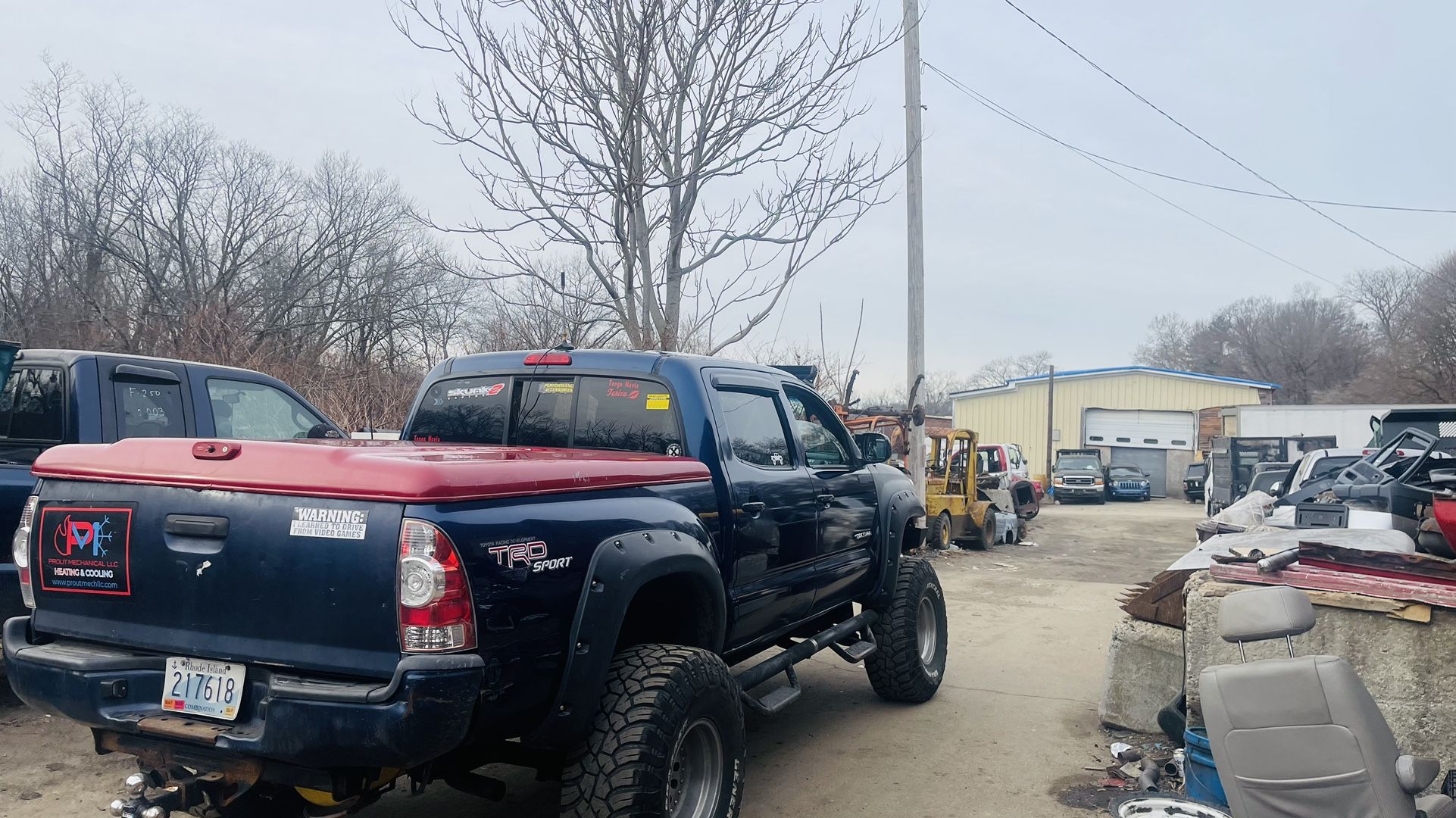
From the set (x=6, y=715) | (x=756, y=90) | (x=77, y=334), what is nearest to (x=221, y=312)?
(x=77, y=334)

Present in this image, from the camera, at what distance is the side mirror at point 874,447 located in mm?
6340

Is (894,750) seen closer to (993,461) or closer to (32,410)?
(32,410)

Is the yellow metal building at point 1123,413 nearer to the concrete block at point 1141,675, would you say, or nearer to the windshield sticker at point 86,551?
the concrete block at point 1141,675

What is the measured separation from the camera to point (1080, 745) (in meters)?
5.86

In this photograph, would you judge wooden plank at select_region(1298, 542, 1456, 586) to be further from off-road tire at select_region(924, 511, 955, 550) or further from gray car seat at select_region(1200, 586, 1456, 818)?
off-road tire at select_region(924, 511, 955, 550)

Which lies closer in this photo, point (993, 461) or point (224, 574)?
point (224, 574)

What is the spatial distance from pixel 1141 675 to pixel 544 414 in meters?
3.93

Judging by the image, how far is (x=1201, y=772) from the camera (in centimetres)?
449

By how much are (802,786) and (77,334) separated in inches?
758

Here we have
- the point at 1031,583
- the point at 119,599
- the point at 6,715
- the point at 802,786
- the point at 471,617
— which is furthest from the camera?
the point at 1031,583

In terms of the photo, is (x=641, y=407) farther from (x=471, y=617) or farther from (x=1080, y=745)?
(x=1080, y=745)

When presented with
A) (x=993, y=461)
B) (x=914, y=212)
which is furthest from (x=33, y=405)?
(x=993, y=461)

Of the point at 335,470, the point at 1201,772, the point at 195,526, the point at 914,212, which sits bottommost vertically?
the point at 1201,772

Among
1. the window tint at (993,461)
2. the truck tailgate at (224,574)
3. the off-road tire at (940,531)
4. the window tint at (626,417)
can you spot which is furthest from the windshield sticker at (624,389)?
the window tint at (993,461)
